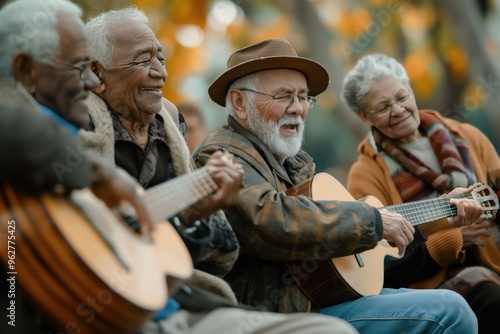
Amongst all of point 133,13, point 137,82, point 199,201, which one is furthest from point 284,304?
point 133,13

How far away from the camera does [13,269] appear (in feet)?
7.65

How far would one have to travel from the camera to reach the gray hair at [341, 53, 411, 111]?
5.28 metres

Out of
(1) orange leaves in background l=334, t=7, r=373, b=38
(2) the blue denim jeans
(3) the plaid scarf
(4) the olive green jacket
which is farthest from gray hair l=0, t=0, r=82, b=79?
(1) orange leaves in background l=334, t=7, r=373, b=38

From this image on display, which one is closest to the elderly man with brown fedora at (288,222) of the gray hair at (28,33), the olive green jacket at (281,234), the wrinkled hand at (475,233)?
the olive green jacket at (281,234)

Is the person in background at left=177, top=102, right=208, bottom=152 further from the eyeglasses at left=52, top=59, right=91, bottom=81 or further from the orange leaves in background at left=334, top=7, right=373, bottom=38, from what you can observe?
the eyeglasses at left=52, top=59, right=91, bottom=81

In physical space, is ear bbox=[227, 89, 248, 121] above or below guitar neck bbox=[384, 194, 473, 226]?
above

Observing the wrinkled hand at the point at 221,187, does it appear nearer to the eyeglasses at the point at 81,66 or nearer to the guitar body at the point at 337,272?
the eyeglasses at the point at 81,66

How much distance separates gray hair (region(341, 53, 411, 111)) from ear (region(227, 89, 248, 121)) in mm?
1316

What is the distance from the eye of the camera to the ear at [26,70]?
2736mm

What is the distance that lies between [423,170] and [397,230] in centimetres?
112

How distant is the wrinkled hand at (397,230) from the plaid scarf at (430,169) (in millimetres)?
912

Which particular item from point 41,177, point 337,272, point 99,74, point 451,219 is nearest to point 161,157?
point 99,74

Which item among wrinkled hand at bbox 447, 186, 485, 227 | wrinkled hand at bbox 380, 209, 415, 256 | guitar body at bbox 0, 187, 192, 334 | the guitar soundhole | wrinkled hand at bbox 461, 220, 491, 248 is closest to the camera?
guitar body at bbox 0, 187, 192, 334

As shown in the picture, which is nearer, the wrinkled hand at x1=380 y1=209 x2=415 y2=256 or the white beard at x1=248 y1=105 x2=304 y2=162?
the wrinkled hand at x1=380 y1=209 x2=415 y2=256
